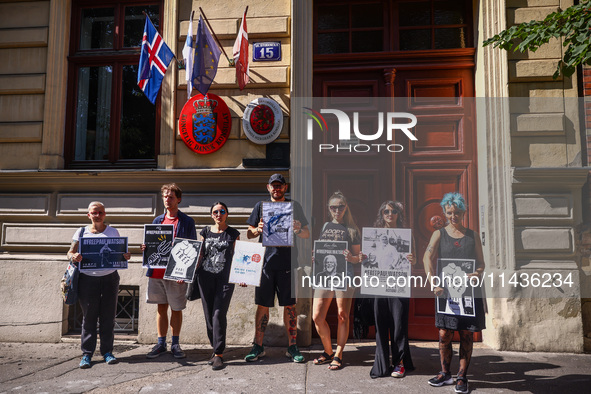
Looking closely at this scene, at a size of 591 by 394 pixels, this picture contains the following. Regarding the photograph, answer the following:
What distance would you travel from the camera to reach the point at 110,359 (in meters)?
5.09

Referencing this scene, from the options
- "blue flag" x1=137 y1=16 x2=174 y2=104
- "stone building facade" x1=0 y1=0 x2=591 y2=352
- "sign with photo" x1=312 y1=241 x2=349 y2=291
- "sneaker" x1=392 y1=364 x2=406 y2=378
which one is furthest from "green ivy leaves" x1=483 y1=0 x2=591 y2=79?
"blue flag" x1=137 y1=16 x2=174 y2=104

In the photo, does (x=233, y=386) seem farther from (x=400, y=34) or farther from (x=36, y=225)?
(x=400, y=34)

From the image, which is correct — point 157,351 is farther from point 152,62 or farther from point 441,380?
point 152,62

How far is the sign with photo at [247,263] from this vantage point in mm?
4898

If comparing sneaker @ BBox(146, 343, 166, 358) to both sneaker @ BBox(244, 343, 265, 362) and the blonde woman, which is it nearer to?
sneaker @ BBox(244, 343, 265, 362)

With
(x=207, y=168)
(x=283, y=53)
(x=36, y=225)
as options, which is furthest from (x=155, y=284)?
(x=283, y=53)

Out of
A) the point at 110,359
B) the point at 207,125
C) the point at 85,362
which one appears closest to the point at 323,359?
the point at 110,359

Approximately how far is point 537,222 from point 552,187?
0.49m

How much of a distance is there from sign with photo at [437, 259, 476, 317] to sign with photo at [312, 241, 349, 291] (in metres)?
1.00

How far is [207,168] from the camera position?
625cm

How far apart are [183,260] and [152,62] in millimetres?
2713

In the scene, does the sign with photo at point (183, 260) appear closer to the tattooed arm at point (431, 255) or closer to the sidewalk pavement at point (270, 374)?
the sidewalk pavement at point (270, 374)

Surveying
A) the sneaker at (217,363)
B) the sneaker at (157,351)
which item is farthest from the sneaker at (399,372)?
the sneaker at (157,351)

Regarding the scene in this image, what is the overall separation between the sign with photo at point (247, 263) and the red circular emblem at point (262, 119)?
1881 millimetres
